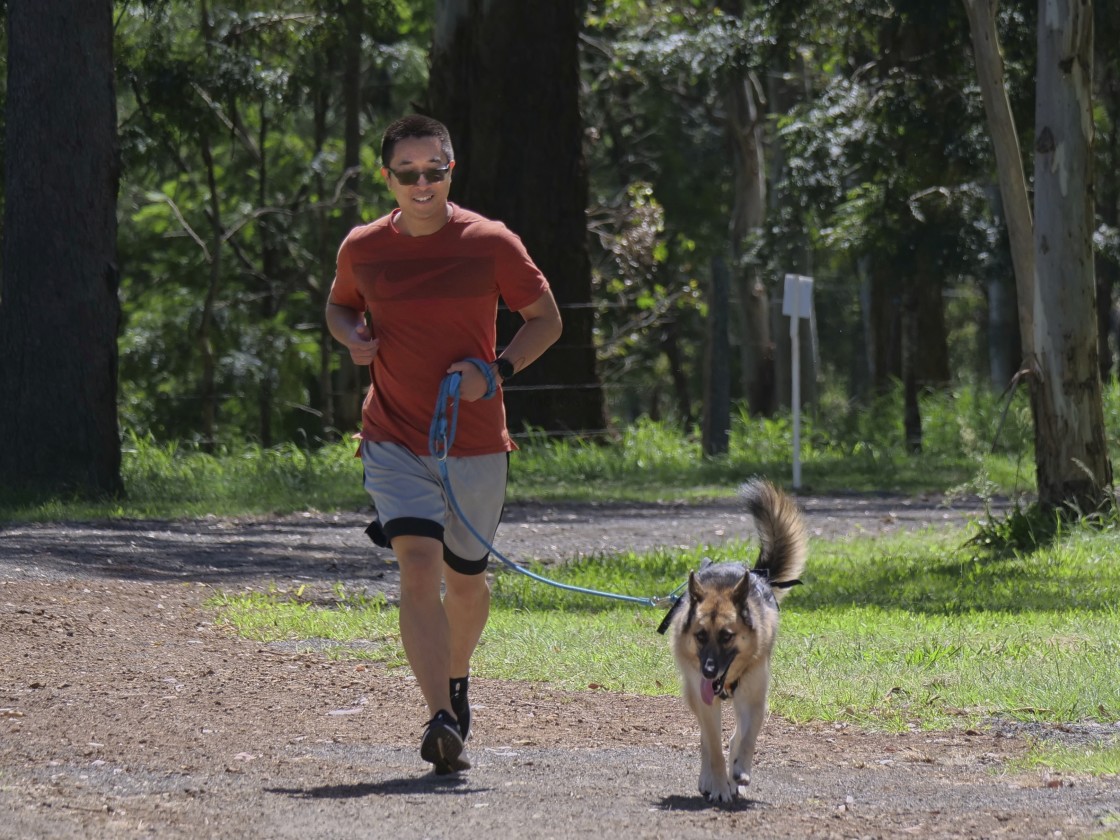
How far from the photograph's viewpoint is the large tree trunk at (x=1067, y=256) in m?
11.7

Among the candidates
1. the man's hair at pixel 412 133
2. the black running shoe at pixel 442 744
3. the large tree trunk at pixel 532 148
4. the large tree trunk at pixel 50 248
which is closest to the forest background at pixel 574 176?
the large tree trunk at pixel 532 148

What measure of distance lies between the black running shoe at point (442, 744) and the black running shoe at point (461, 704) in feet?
1.16

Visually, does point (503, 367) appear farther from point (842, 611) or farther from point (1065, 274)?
point (1065, 274)

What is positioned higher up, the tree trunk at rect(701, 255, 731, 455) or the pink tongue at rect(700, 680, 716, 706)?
the tree trunk at rect(701, 255, 731, 455)

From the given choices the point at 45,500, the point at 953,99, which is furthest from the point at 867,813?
the point at 953,99

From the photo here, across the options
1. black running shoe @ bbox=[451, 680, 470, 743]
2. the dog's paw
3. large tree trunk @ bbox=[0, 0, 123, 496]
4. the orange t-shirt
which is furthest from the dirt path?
large tree trunk @ bbox=[0, 0, 123, 496]

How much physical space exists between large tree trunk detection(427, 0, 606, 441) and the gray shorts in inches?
535

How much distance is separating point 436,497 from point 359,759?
1024 mm

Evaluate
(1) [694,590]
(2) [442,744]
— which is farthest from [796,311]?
(2) [442,744]

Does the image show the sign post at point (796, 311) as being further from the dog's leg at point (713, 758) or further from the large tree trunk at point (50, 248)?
the dog's leg at point (713, 758)

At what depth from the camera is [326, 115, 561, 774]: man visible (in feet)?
18.7

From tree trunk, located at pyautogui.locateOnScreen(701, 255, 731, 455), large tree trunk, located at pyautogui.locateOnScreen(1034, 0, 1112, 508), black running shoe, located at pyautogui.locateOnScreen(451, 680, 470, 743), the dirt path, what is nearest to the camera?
the dirt path

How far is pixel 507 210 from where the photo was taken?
1972 centimetres

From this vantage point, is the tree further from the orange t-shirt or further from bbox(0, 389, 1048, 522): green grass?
the orange t-shirt
